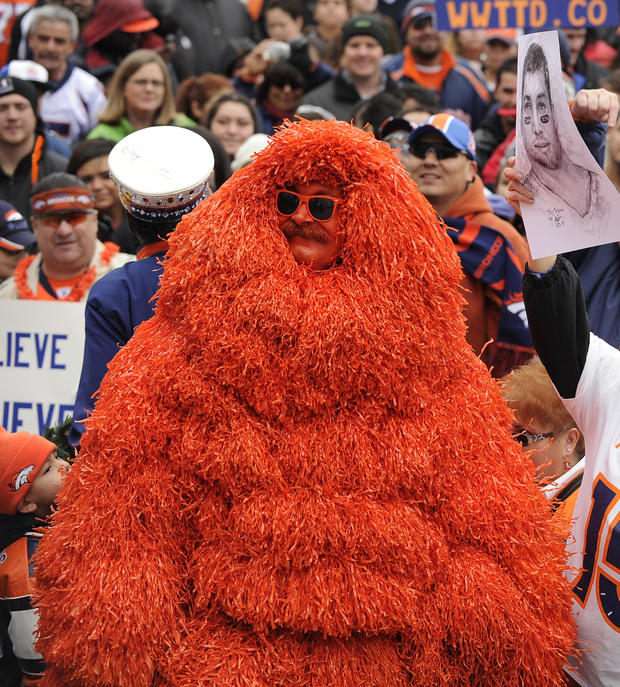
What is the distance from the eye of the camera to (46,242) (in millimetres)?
4348

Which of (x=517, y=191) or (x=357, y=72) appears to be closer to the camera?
(x=517, y=191)

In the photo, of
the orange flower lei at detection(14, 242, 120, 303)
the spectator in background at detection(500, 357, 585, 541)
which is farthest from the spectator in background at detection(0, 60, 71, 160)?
the spectator in background at detection(500, 357, 585, 541)

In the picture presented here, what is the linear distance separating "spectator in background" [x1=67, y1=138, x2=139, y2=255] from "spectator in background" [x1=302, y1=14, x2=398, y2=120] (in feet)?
6.10

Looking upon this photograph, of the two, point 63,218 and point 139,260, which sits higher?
point 139,260

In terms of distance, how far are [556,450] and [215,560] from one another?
3.55 feet

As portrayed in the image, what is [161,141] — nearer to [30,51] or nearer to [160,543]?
Answer: [160,543]

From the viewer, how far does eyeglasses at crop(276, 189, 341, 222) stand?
6.37ft

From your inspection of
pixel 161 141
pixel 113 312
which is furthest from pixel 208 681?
pixel 161 141

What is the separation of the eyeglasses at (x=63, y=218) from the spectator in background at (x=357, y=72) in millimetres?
2836

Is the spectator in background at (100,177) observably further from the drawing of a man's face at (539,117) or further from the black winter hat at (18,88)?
the drawing of a man's face at (539,117)

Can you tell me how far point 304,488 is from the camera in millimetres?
1877

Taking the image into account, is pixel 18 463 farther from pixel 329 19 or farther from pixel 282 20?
pixel 329 19

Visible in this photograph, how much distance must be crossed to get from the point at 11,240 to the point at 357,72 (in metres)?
3.01

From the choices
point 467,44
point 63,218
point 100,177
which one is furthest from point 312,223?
point 467,44
